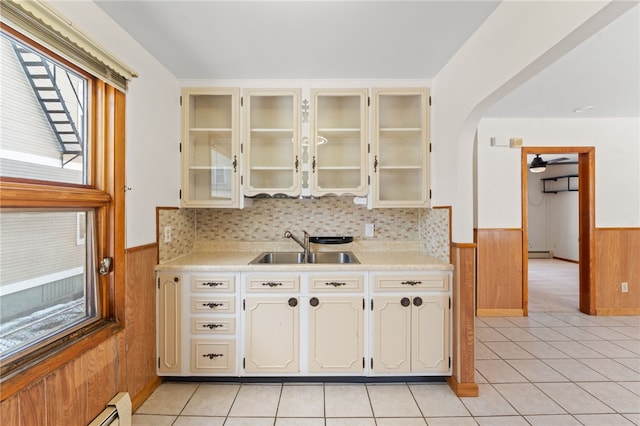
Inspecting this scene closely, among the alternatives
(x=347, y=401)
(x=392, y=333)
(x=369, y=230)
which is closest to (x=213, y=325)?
(x=347, y=401)

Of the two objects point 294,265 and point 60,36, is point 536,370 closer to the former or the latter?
point 294,265

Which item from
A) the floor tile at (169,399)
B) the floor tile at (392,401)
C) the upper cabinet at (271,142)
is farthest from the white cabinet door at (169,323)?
the floor tile at (392,401)

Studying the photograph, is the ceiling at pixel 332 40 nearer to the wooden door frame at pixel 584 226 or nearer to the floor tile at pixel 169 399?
the wooden door frame at pixel 584 226

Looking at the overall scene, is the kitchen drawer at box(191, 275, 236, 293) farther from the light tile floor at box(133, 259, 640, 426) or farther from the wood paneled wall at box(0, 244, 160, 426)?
the light tile floor at box(133, 259, 640, 426)

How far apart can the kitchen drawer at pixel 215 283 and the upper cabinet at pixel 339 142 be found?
37.4 inches

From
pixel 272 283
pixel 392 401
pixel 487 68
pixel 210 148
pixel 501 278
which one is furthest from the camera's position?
pixel 501 278

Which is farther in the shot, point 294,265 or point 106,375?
point 294,265

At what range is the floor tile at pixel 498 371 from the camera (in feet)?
7.23

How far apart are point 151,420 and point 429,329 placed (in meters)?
1.91

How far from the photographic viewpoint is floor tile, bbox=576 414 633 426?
5.80 feet

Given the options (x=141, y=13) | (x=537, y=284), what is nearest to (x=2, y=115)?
(x=141, y=13)

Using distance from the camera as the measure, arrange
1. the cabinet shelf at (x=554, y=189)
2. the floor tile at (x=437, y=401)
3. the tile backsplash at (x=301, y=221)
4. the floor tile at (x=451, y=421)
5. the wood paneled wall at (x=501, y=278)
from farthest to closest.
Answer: the cabinet shelf at (x=554, y=189) < the wood paneled wall at (x=501, y=278) < the tile backsplash at (x=301, y=221) < the floor tile at (x=437, y=401) < the floor tile at (x=451, y=421)

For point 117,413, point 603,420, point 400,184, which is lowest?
point 603,420

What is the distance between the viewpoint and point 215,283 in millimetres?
2102
